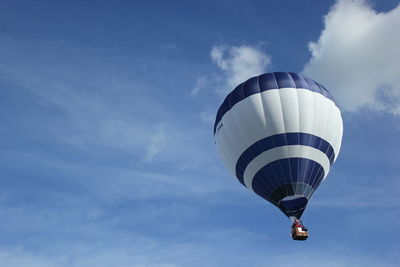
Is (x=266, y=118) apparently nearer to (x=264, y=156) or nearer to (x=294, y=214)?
(x=264, y=156)

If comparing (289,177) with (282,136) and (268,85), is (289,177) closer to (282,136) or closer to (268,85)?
(282,136)

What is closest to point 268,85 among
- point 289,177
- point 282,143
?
point 282,143

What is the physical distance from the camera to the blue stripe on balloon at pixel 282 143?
26891 millimetres

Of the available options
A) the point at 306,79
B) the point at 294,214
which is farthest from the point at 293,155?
the point at 306,79

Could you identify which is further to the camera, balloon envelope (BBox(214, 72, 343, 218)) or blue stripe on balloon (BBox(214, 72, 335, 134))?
blue stripe on balloon (BBox(214, 72, 335, 134))

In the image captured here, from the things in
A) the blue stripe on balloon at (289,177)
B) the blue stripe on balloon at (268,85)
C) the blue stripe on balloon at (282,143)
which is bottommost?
the blue stripe on balloon at (289,177)

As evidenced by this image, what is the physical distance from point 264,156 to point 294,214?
12.2 feet

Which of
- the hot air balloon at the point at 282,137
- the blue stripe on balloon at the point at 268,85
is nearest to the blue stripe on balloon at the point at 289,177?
the hot air balloon at the point at 282,137

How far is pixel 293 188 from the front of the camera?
1043 inches

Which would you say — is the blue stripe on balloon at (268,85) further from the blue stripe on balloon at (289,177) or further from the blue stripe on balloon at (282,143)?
the blue stripe on balloon at (289,177)

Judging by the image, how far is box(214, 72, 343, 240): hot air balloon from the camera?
26.7m

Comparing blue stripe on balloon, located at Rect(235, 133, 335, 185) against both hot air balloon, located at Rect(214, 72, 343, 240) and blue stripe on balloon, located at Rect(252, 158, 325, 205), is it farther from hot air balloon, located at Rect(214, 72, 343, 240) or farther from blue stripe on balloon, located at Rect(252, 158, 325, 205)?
blue stripe on balloon, located at Rect(252, 158, 325, 205)

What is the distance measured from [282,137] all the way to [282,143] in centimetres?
35

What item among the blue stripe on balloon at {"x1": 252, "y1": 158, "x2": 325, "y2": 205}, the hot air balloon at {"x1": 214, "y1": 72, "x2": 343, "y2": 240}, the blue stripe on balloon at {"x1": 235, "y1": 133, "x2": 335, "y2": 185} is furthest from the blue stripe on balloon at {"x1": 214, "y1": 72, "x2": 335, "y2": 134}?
the blue stripe on balloon at {"x1": 252, "y1": 158, "x2": 325, "y2": 205}
